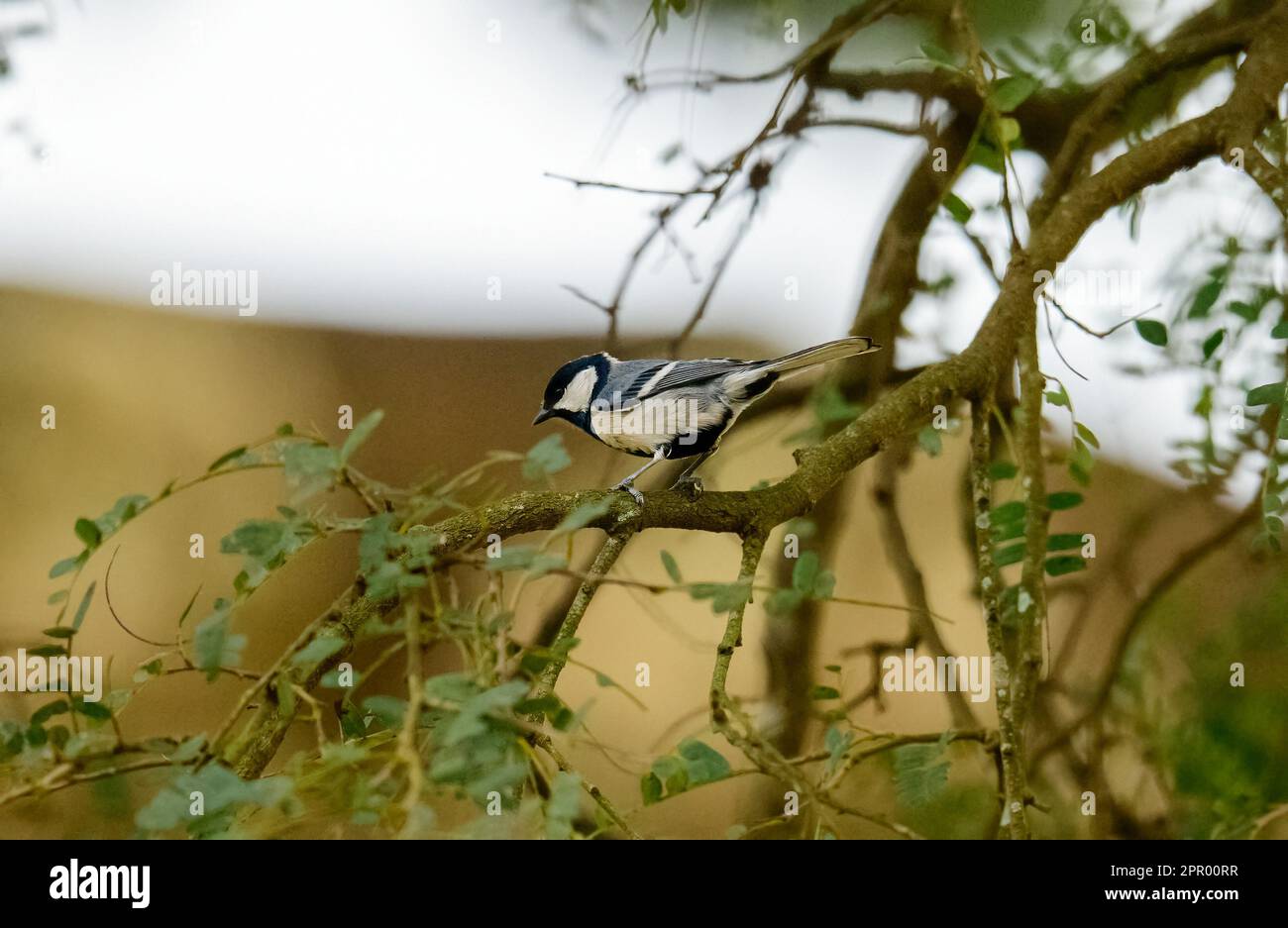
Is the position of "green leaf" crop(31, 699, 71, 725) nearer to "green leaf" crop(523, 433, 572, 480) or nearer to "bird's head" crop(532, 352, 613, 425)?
"green leaf" crop(523, 433, 572, 480)

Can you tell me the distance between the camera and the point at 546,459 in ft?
2.55

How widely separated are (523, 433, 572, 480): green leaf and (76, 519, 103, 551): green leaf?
37 centimetres

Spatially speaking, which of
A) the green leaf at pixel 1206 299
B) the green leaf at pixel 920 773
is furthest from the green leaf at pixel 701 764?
the green leaf at pixel 1206 299

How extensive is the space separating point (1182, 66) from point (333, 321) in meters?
1.31

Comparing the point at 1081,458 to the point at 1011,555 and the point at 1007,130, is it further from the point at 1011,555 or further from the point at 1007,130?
the point at 1007,130

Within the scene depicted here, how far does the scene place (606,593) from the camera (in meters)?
1.47

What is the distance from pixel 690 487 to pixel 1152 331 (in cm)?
64

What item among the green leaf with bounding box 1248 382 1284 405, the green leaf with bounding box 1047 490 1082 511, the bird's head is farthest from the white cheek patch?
the green leaf with bounding box 1248 382 1284 405

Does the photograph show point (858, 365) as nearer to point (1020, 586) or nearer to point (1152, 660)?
point (1020, 586)

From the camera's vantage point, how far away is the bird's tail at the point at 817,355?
1.14m

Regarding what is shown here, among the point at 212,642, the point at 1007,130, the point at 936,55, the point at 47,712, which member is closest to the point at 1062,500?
the point at 1007,130

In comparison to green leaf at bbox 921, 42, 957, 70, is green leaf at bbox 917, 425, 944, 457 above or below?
below

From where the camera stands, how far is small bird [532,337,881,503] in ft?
3.91
